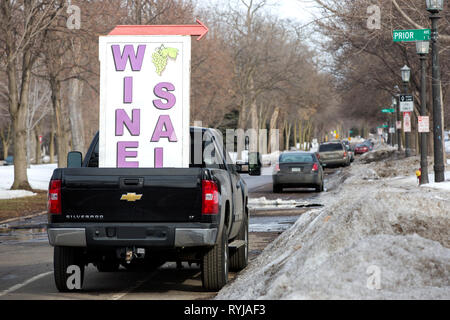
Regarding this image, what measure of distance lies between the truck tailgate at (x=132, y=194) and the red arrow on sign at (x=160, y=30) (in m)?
1.92

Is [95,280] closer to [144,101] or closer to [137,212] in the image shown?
[137,212]

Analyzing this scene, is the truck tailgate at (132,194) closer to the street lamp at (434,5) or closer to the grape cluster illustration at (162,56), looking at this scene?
the grape cluster illustration at (162,56)

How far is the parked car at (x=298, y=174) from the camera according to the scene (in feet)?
98.4

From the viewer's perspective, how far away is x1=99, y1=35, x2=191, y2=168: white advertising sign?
9398 mm

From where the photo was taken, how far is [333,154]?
52.2 m

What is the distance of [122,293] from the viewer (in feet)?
30.7

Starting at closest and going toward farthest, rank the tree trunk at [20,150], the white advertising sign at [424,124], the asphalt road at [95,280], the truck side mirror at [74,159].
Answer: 1. the asphalt road at [95,280]
2. the truck side mirror at [74,159]
3. the white advertising sign at [424,124]
4. the tree trunk at [20,150]

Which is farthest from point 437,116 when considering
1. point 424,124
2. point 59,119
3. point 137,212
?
point 59,119

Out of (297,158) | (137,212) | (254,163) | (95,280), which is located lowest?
(95,280)

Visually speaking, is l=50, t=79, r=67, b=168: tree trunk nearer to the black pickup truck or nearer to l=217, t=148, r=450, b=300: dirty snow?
l=217, t=148, r=450, b=300: dirty snow

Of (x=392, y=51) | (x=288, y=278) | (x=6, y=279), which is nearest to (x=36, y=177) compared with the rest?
(x=392, y=51)

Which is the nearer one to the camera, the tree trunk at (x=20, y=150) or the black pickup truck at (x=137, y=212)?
the black pickup truck at (x=137, y=212)

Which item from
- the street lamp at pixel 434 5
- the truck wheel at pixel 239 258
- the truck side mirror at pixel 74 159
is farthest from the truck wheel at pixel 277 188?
the truck side mirror at pixel 74 159

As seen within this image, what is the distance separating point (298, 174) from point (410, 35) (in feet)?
33.5
